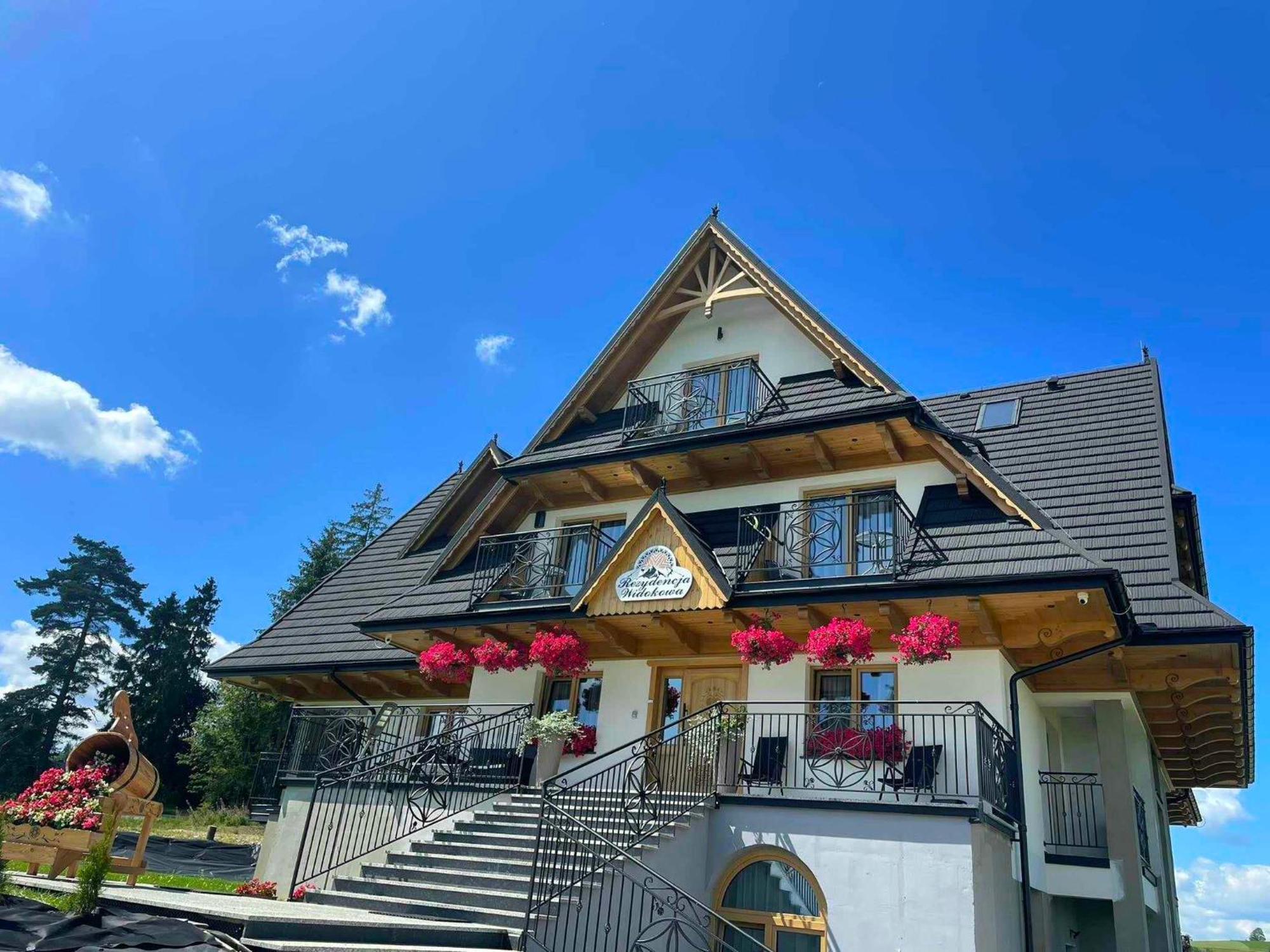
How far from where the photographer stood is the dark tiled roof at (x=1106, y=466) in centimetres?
1222

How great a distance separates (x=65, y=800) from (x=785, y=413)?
11464 mm

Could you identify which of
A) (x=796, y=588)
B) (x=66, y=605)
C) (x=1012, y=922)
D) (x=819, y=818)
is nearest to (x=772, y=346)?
(x=796, y=588)

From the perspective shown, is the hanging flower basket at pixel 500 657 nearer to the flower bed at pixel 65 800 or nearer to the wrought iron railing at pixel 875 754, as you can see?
the wrought iron railing at pixel 875 754

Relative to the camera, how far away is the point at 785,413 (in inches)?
606

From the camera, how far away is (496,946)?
8.88 metres

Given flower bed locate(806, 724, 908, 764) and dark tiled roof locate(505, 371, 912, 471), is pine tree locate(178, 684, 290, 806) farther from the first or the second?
flower bed locate(806, 724, 908, 764)

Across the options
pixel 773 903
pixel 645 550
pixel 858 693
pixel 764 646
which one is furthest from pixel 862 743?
pixel 645 550

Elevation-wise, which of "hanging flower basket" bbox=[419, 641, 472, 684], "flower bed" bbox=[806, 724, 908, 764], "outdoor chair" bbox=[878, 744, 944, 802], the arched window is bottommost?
the arched window

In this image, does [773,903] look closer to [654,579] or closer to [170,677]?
[654,579]

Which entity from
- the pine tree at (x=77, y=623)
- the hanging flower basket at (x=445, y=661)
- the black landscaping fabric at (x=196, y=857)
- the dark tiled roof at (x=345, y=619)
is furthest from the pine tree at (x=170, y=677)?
the hanging flower basket at (x=445, y=661)

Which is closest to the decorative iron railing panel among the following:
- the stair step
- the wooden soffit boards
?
the wooden soffit boards

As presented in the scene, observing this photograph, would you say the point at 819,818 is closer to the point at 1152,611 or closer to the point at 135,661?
the point at 1152,611

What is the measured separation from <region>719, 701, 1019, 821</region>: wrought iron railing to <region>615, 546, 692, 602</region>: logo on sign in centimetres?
203

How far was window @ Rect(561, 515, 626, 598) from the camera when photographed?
639 inches
